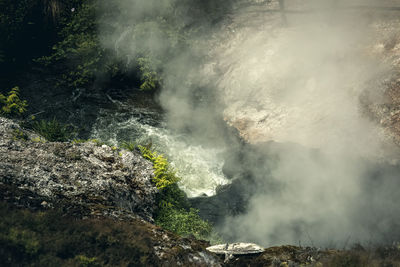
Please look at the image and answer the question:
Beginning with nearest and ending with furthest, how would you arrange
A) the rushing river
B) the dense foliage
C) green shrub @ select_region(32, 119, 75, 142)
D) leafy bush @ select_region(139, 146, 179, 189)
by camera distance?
1. leafy bush @ select_region(139, 146, 179, 189)
2. green shrub @ select_region(32, 119, 75, 142)
3. the rushing river
4. the dense foliage

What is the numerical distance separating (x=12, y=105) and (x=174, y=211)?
7172 mm

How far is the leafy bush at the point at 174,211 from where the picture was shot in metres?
7.70

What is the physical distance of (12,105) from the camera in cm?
1014

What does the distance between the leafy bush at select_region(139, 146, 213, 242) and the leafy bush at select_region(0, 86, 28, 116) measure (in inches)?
224

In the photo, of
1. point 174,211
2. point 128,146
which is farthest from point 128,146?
point 174,211

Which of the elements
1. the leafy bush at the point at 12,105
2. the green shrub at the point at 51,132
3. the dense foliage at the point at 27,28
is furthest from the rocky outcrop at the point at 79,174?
the dense foliage at the point at 27,28

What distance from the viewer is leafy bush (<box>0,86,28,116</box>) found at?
1002cm

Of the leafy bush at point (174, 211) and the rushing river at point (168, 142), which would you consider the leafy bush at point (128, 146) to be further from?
the leafy bush at point (174, 211)

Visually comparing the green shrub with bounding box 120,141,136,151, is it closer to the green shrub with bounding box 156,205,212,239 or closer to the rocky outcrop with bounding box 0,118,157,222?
the rocky outcrop with bounding box 0,118,157,222

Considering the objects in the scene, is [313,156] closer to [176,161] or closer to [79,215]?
[176,161]

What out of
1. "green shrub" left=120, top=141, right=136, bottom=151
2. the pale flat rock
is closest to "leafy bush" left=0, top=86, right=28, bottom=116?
"green shrub" left=120, top=141, right=136, bottom=151

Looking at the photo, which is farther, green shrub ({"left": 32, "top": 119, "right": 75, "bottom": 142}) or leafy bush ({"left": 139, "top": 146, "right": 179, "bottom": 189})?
green shrub ({"left": 32, "top": 119, "right": 75, "bottom": 142})

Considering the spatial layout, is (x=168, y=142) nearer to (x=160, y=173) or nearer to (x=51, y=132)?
(x=160, y=173)

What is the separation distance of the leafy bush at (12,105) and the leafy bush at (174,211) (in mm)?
5702
